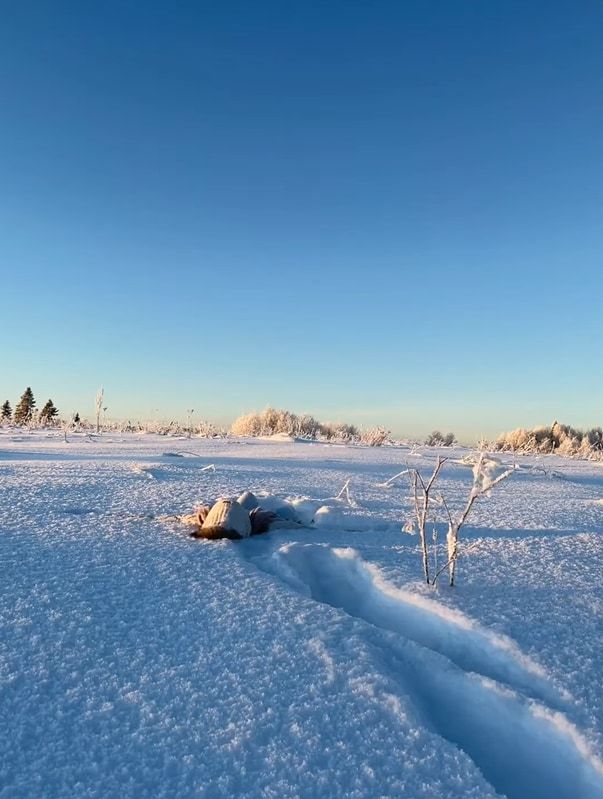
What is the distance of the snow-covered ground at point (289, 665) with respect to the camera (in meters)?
1.01

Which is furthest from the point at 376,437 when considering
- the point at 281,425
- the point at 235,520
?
the point at 235,520

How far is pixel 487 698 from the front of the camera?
4.38 ft

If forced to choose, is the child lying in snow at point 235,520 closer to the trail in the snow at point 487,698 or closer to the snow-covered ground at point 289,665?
the snow-covered ground at point 289,665

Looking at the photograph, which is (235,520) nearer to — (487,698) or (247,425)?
(487,698)

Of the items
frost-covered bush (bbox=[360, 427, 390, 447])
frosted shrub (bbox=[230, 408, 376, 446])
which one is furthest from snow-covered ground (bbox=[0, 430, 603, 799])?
frosted shrub (bbox=[230, 408, 376, 446])

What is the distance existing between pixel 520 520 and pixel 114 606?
212 centimetres

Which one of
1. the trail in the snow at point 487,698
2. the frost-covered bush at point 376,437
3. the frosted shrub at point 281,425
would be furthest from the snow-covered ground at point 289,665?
the frosted shrub at point 281,425

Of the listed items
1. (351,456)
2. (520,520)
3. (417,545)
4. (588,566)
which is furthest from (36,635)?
(351,456)

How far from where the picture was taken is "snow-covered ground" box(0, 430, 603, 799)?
3.32ft

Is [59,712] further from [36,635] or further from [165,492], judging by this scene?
[165,492]

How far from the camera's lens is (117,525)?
2.45 metres

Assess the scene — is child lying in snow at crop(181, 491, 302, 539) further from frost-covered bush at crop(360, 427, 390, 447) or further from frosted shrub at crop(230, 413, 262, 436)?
frosted shrub at crop(230, 413, 262, 436)

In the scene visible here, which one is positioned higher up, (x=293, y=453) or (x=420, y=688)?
(x=293, y=453)

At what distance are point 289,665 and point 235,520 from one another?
3.61ft
